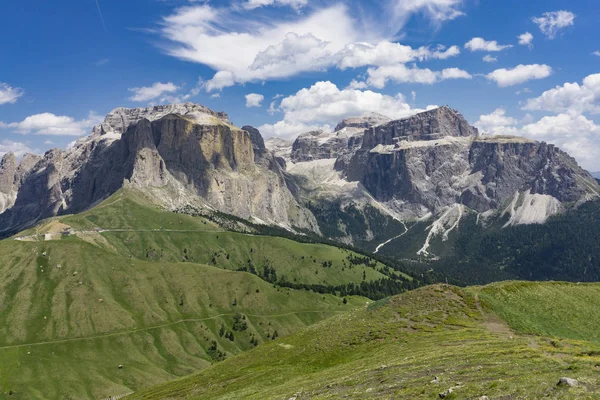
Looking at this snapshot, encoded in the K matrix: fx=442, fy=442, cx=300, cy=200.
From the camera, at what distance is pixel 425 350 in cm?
7125

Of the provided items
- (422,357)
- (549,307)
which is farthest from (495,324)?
(422,357)

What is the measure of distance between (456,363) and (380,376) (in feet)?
30.4

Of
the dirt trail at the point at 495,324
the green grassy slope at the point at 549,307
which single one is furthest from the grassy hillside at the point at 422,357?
the green grassy slope at the point at 549,307

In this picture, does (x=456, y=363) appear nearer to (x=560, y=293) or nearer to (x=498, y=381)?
(x=498, y=381)

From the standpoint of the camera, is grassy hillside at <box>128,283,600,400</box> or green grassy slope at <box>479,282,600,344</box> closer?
grassy hillside at <box>128,283,600,400</box>

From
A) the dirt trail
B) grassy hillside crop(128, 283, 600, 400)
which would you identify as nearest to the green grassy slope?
grassy hillside crop(128, 283, 600, 400)

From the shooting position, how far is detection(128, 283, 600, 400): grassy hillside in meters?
41.2

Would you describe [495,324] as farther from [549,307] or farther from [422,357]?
[422,357]

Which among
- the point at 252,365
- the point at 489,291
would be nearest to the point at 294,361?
the point at 252,365

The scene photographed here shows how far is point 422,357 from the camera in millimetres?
63094

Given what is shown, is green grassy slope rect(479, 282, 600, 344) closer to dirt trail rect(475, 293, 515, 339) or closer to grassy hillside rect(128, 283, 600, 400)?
grassy hillside rect(128, 283, 600, 400)

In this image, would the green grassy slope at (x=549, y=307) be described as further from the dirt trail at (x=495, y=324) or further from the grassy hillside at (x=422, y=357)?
the dirt trail at (x=495, y=324)

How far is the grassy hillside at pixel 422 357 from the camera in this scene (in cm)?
4116

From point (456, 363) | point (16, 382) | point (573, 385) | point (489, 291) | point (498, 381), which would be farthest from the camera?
point (16, 382)
